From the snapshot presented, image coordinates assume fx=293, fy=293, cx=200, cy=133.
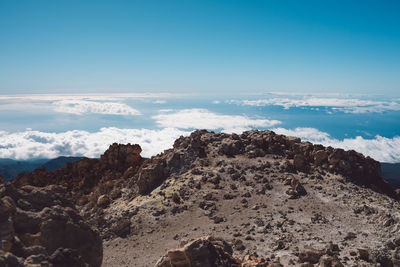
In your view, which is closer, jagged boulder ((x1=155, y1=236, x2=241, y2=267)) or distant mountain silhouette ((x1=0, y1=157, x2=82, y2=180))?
jagged boulder ((x1=155, y1=236, x2=241, y2=267))

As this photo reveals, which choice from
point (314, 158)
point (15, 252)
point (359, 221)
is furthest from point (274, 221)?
point (15, 252)

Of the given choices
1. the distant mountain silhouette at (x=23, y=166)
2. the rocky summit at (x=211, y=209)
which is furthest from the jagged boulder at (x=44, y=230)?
the distant mountain silhouette at (x=23, y=166)

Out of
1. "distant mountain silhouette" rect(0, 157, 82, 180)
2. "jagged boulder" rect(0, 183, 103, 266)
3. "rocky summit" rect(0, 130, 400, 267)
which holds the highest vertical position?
"jagged boulder" rect(0, 183, 103, 266)

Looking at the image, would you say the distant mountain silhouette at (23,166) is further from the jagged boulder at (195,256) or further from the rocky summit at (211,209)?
the jagged boulder at (195,256)

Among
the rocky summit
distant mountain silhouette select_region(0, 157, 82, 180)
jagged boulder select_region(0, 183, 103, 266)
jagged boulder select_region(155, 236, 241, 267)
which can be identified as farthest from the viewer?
distant mountain silhouette select_region(0, 157, 82, 180)

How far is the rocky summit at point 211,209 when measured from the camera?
497 inches

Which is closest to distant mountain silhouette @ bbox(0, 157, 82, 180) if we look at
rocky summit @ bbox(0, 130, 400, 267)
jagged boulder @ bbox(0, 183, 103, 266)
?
rocky summit @ bbox(0, 130, 400, 267)

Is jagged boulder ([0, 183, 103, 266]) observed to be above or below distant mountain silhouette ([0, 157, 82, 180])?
above

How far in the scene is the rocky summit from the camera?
12.6m

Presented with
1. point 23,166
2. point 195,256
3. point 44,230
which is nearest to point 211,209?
point 195,256

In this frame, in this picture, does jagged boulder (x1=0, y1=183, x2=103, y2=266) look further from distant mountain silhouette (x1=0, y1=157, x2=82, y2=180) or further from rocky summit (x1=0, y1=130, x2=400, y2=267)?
distant mountain silhouette (x1=0, y1=157, x2=82, y2=180)

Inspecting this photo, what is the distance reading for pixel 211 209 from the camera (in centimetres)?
2669

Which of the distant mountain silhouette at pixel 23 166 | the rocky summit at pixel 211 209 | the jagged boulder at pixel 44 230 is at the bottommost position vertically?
the distant mountain silhouette at pixel 23 166

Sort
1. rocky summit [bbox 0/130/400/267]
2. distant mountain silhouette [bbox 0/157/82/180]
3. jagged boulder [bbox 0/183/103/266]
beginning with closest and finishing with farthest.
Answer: jagged boulder [bbox 0/183/103/266] < rocky summit [bbox 0/130/400/267] < distant mountain silhouette [bbox 0/157/82/180]
